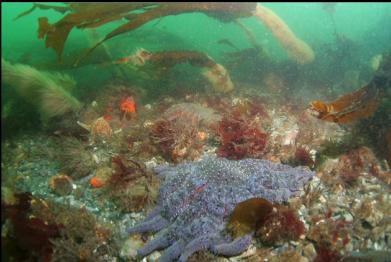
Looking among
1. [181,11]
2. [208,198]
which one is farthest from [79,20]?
[208,198]

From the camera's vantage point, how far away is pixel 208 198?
445cm

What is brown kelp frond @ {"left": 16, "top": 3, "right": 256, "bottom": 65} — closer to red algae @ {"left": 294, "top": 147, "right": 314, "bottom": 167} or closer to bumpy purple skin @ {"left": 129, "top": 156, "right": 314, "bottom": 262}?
bumpy purple skin @ {"left": 129, "top": 156, "right": 314, "bottom": 262}

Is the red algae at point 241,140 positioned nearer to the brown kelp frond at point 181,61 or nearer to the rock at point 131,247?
the rock at point 131,247

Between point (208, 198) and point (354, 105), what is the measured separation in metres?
3.15

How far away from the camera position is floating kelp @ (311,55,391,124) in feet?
17.4

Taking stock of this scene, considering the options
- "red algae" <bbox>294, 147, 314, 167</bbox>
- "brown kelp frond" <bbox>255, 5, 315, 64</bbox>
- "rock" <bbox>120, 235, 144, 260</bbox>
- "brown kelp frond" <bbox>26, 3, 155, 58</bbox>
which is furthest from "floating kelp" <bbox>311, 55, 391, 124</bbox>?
"brown kelp frond" <bbox>255, 5, 315, 64</bbox>

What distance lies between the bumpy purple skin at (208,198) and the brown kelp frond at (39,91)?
3.91 meters

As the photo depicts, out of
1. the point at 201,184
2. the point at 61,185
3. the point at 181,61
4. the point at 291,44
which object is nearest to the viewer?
the point at 201,184

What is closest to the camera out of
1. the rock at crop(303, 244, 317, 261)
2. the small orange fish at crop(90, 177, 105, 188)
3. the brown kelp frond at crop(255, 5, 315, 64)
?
the rock at crop(303, 244, 317, 261)

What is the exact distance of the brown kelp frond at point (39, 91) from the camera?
25.1 feet

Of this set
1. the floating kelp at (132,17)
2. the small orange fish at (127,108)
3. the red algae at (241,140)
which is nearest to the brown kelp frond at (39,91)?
the small orange fish at (127,108)

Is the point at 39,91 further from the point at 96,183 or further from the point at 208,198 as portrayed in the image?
the point at 208,198

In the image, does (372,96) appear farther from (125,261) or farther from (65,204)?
(65,204)

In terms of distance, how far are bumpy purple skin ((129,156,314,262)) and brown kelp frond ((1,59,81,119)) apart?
391 centimetres
